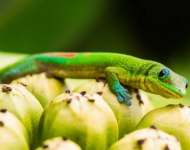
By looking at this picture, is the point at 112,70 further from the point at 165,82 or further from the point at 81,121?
the point at 81,121

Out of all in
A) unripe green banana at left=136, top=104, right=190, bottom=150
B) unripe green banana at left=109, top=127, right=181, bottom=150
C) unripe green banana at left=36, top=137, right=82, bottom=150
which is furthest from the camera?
unripe green banana at left=136, top=104, right=190, bottom=150

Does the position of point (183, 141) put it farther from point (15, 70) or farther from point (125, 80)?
point (15, 70)

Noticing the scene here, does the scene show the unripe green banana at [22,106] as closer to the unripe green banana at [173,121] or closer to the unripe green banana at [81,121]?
the unripe green banana at [81,121]

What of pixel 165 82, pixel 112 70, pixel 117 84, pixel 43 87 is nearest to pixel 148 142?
pixel 43 87

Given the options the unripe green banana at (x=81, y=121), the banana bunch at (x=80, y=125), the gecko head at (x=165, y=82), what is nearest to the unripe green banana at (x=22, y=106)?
the banana bunch at (x=80, y=125)

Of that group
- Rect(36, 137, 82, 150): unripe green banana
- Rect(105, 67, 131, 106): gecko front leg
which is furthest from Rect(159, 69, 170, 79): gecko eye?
Rect(36, 137, 82, 150): unripe green banana

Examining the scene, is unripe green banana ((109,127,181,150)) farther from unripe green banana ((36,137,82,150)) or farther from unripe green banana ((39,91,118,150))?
unripe green banana ((36,137,82,150))

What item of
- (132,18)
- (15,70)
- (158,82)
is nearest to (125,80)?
(158,82)
